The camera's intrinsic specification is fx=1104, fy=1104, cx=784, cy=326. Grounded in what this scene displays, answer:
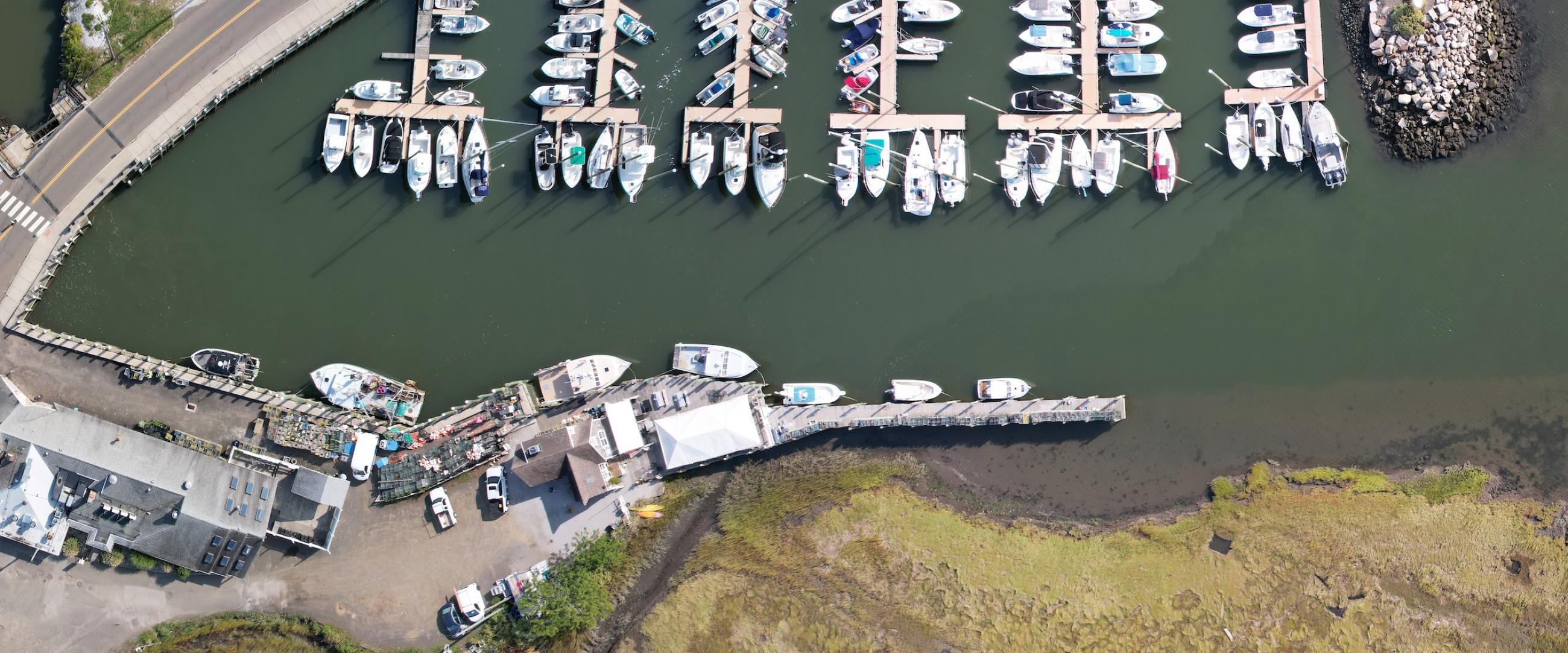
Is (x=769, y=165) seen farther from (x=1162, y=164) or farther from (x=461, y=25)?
(x=1162, y=164)

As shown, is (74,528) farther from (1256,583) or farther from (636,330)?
(1256,583)

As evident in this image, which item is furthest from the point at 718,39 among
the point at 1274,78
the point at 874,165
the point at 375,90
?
the point at 1274,78

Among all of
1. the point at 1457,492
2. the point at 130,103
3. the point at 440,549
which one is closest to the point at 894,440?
the point at 440,549

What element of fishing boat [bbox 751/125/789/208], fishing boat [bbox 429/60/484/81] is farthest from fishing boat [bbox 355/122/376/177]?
fishing boat [bbox 751/125/789/208]

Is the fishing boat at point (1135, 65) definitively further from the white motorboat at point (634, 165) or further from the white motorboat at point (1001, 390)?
the white motorboat at point (634, 165)

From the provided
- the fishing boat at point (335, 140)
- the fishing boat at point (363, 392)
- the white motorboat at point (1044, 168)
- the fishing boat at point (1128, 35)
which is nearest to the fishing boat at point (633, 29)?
the fishing boat at point (335, 140)

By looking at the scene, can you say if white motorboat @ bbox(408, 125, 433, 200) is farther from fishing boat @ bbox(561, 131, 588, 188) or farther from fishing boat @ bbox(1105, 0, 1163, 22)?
fishing boat @ bbox(1105, 0, 1163, 22)
